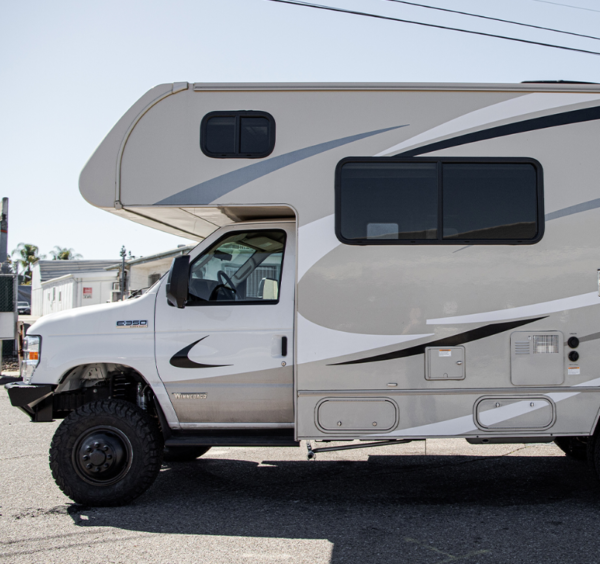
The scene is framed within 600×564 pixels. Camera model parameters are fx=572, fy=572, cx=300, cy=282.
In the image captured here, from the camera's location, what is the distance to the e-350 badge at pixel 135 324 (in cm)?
474

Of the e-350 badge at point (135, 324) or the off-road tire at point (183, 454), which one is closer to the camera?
the e-350 badge at point (135, 324)

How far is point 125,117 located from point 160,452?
2.80 m

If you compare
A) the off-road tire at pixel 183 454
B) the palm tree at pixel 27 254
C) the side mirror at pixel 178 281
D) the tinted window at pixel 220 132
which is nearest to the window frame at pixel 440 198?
the tinted window at pixel 220 132

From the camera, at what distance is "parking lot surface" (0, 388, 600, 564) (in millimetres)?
3848

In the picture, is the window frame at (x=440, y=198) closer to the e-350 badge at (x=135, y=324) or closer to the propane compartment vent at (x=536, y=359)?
the propane compartment vent at (x=536, y=359)

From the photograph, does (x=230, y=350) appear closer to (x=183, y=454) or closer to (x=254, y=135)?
(x=254, y=135)

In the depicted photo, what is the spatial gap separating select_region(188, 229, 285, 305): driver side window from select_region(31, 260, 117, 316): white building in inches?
1281

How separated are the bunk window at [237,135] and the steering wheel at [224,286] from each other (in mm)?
989

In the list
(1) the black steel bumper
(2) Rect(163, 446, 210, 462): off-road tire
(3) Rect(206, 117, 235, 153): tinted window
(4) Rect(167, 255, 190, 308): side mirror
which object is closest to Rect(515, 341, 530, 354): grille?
(4) Rect(167, 255, 190, 308): side mirror

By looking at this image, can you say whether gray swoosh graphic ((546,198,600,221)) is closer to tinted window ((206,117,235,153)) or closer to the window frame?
the window frame

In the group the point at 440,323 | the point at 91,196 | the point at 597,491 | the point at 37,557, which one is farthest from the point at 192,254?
the point at 597,491

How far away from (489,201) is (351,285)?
1312mm

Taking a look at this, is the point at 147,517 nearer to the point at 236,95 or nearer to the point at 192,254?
the point at 192,254

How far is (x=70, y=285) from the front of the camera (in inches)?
1535
